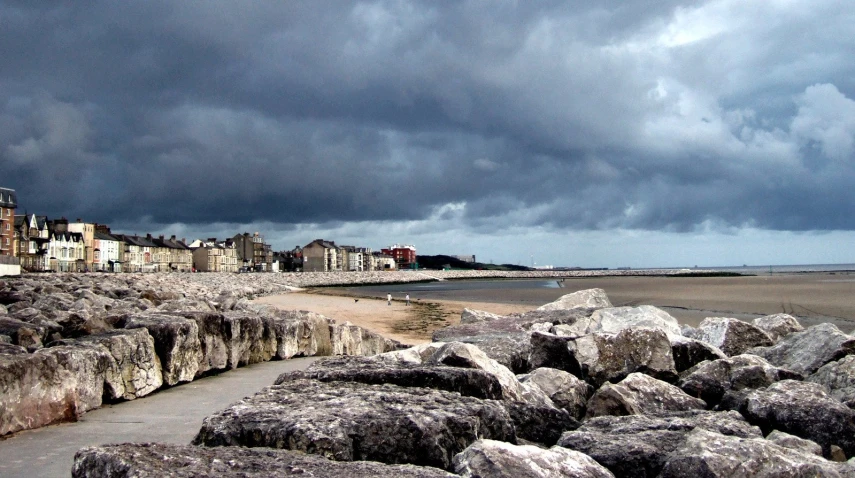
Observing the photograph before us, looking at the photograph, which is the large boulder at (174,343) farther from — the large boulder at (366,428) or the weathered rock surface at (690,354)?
the weathered rock surface at (690,354)

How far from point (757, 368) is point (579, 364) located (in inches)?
66.8

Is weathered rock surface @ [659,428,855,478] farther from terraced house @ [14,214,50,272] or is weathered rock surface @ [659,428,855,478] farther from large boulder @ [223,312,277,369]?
terraced house @ [14,214,50,272]

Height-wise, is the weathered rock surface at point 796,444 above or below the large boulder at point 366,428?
below

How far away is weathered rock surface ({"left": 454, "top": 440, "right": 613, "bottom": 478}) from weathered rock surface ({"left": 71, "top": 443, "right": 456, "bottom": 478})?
21 centimetres

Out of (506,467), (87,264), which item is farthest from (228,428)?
(87,264)

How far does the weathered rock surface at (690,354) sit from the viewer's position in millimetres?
6949

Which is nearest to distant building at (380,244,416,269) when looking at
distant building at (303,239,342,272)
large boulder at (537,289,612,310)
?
distant building at (303,239,342,272)

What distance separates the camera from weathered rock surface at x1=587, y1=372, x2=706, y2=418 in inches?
201

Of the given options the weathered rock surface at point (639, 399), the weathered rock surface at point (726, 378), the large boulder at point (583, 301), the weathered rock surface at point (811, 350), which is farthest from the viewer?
the large boulder at point (583, 301)

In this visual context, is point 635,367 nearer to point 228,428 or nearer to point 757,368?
point 757,368

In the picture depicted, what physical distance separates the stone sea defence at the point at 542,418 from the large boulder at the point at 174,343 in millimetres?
2463

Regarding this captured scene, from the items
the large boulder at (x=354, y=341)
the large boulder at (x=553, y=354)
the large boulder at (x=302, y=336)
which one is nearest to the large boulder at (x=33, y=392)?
the large boulder at (x=302, y=336)

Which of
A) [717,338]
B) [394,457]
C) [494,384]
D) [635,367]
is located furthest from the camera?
[717,338]

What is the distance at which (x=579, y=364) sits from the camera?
6699 mm
